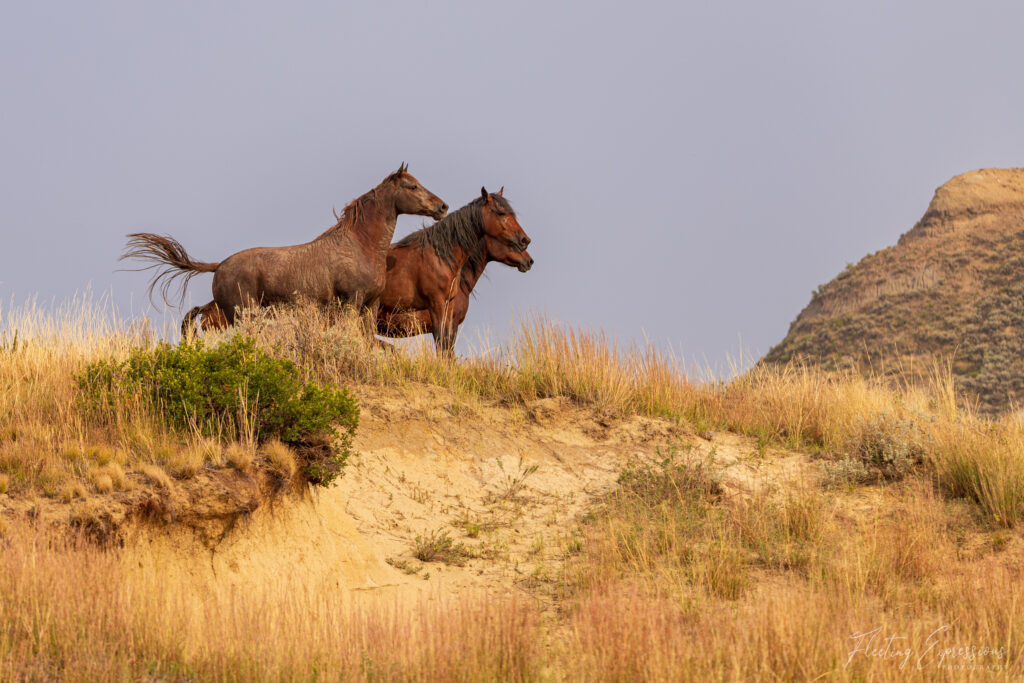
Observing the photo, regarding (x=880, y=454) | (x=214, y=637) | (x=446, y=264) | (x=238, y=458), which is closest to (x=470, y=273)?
(x=446, y=264)

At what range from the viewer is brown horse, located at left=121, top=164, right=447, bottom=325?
12.6 meters

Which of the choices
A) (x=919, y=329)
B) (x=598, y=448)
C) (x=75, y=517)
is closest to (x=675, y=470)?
(x=598, y=448)

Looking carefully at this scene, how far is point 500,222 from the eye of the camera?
1410cm

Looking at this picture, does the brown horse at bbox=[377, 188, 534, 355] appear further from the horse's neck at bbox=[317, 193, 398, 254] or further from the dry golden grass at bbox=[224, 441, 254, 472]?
the dry golden grass at bbox=[224, 441, 254, 472]

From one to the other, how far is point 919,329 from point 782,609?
44.7 metres

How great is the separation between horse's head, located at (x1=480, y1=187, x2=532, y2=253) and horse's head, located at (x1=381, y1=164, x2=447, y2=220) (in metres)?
0.80

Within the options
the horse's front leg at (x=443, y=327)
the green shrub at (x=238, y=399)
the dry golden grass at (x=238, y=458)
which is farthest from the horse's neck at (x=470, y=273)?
the dry golden grass at (x=238, y=458)

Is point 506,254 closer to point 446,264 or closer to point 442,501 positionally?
point 446,264

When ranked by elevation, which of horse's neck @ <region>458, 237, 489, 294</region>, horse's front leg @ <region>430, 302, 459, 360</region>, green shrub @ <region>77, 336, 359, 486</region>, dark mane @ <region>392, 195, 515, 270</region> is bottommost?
green shrub @ <region>77, 336, 359, 486</region>

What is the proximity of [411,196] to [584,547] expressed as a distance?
6.38m

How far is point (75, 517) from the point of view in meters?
6.93

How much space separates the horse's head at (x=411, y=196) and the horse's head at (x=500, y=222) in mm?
801

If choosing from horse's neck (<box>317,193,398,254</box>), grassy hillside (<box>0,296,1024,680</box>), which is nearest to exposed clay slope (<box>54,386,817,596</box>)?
grassy hillside (<box>0,296,1024,680</box>)

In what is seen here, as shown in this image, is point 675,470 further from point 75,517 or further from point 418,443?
point 75,517
